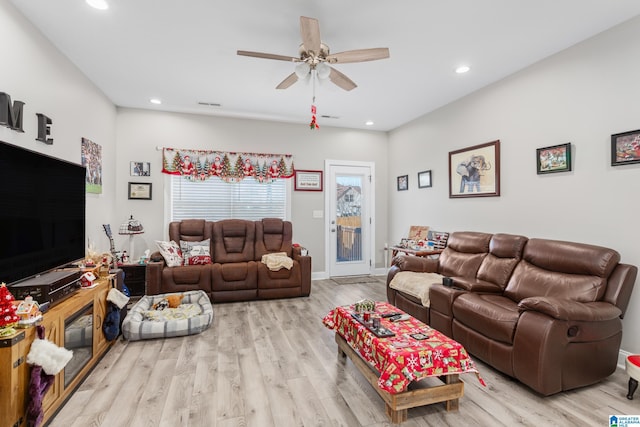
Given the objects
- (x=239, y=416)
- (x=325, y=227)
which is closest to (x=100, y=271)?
(x=239, y=416)

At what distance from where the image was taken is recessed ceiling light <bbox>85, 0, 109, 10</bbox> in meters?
2.31

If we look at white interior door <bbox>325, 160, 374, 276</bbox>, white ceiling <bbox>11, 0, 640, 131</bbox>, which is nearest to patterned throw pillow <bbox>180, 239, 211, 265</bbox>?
white ceiling <bbox>11, 0, 640, 131</bbox>

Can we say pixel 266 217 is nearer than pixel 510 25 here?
No

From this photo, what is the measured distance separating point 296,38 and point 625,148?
2.96 m

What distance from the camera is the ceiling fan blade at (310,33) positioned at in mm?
2082

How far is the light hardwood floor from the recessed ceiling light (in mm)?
2841

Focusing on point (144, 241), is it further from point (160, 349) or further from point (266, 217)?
point (160, 349)

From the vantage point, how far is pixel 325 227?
566 centimetres

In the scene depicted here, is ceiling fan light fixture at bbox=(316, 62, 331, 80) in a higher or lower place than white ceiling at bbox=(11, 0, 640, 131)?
lower

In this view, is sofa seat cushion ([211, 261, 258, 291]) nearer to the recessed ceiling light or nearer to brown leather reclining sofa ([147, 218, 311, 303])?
brown leather reclining sofa ([147, 218, 311, 303])

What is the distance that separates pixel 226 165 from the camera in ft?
16.6

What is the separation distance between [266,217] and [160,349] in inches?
112

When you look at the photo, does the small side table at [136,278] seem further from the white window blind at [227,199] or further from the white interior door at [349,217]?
the white interior door at [349,217]

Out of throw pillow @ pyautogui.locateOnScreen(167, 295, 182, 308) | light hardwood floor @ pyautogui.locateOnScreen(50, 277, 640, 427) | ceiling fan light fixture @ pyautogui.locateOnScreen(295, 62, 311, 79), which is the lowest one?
light hardwood floor @ pyautogui.locateOnScreen(50, 277, 640, 427)
